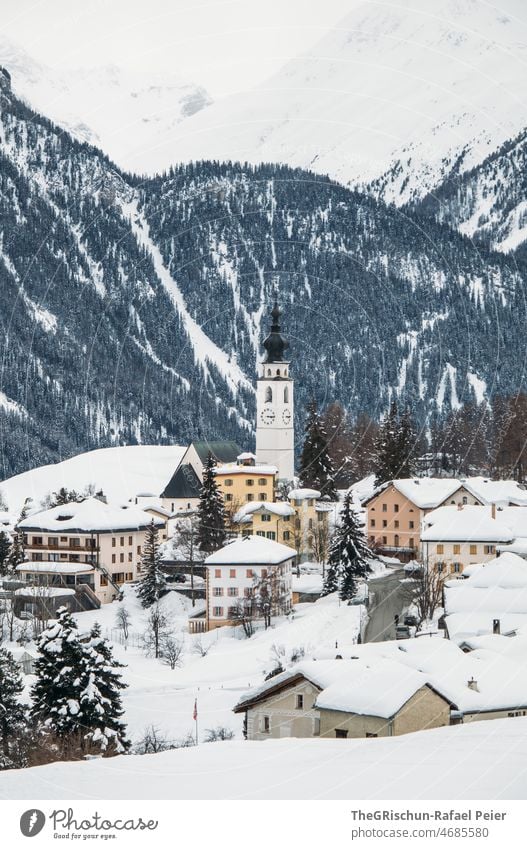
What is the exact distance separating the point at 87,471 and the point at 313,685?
395 ft

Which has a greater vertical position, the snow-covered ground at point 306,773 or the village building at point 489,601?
the village building at point 489,601

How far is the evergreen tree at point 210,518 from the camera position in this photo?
90.8 metres

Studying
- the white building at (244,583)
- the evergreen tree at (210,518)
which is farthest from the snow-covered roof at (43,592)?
the evergreen tree at (210,518)

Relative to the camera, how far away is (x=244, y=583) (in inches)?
3105

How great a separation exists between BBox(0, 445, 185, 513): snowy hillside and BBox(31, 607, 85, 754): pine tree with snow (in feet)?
302

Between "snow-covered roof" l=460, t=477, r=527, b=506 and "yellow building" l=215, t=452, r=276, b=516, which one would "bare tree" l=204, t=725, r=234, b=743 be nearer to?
"snow-covered roof" l=460, t=477, r=527, b=506

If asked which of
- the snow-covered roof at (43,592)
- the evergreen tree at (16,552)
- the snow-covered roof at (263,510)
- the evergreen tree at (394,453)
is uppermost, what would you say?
the evergreen tree at (394,453)

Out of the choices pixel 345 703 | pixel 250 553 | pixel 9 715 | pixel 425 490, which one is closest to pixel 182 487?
pixel 425 490

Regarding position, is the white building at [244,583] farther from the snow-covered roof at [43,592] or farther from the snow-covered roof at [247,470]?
the snow-covered roof at [247,470]

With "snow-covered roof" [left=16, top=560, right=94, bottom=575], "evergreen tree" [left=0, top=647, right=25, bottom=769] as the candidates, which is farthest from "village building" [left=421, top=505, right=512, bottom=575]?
"evergreen tree" [left=0, top=647, right=25, bottom=769]

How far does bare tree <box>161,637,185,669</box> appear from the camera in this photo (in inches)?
2657

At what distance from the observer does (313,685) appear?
41.6 meters

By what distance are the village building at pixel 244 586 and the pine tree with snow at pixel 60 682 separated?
30.9m
